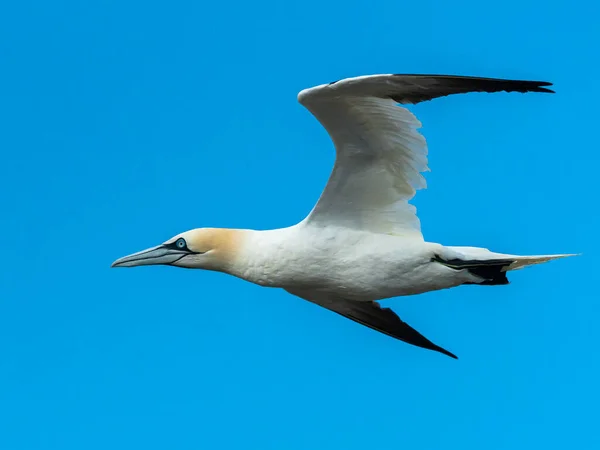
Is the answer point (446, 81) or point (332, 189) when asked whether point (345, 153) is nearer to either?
point (332, 189)

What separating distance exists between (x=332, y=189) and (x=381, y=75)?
1.59m

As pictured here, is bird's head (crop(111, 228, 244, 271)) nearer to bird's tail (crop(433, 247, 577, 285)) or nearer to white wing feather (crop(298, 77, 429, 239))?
white wing feather (crop(298, 77, 429, 239))

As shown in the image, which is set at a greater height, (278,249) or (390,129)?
(390,129)

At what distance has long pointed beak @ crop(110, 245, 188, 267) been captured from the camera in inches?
445

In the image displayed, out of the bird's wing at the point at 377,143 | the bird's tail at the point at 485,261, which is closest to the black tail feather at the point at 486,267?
the bird's tail at the point at 485,261

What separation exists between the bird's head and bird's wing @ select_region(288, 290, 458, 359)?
57.3 inches

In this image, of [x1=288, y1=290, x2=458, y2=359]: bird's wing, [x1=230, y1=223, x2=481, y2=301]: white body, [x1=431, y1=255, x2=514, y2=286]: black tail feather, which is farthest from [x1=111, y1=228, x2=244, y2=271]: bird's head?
[x1=431, y1=255, x2=514, y2=286]: black tail feather

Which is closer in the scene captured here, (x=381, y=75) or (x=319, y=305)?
(x=381, y=75)

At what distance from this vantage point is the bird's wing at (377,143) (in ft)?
30.4

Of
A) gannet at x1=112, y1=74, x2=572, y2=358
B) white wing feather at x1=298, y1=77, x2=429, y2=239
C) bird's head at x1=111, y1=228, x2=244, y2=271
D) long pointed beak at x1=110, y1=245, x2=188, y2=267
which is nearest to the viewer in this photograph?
white wing feather at x1=298, y1=77, x2=429, y2=239

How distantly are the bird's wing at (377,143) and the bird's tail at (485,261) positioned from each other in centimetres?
43

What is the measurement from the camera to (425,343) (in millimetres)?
12000

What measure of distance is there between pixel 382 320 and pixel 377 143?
2654 mm

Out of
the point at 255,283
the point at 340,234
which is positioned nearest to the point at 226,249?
the point at 255,283
